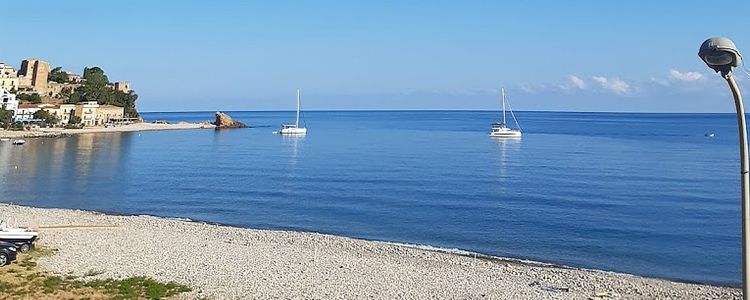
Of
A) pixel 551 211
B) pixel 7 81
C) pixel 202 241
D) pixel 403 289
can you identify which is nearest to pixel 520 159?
pixel 551 211

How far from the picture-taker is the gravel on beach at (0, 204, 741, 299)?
64.6 feet

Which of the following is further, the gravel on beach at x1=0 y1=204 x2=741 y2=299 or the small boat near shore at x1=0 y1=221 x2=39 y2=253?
the small boat near shore at x1=0 y1=221 x2=39 y2=253

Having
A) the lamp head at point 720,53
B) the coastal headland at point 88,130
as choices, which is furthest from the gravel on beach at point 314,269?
the coastal headland at point 88,130

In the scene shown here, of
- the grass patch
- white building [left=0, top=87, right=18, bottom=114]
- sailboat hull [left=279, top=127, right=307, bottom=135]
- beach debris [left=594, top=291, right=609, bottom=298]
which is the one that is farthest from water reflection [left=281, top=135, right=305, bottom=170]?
white building [left=0, top=87, right=18, bottom=114]

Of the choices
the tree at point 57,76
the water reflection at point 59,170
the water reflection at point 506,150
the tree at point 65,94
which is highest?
the tree at point 57,76

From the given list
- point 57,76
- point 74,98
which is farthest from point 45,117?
point 57,76

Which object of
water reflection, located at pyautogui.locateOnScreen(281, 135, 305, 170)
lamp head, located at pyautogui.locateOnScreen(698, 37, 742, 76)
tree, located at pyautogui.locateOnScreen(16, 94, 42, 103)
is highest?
tree, located at pyautogui.locateOnScreen(16, 94, 42, 103)

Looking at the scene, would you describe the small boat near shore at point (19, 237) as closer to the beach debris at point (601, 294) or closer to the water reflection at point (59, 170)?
the beach debris at point (601, 294)

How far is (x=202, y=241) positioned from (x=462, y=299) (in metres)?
12.7

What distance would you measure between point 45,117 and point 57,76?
169 feet

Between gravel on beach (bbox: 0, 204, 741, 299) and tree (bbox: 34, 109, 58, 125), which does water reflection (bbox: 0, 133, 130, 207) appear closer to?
gravel on beach (bbox: 0, 204, 741, 299)

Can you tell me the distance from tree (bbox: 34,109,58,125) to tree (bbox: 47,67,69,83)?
45559mm

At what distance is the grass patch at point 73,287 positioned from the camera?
17203 mm

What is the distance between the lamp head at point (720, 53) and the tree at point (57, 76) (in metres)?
180
